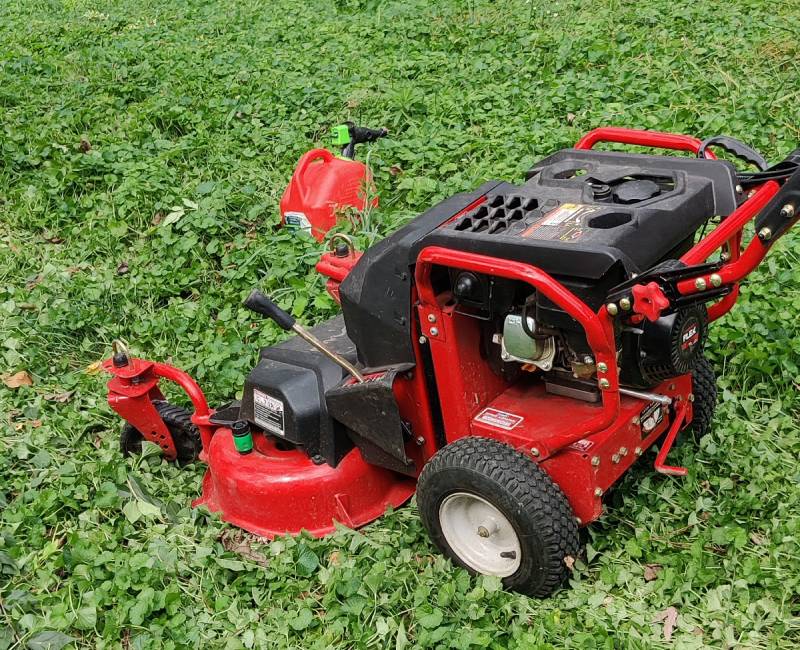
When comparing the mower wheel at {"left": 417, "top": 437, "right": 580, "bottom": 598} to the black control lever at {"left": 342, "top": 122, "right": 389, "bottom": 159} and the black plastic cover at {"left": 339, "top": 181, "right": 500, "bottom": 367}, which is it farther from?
the black control lever at {"left": 342, "top": 122, "right": 389, "bottom": 159}

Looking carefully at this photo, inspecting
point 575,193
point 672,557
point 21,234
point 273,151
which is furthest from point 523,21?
point 672,557

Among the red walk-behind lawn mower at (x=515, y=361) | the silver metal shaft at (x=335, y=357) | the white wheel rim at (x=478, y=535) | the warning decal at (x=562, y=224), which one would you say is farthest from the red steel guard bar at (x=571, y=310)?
the silver metal shaft at (x=335, y=357)

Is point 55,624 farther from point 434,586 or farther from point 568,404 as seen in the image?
point 568,404

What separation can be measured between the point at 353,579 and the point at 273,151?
12.9 ft

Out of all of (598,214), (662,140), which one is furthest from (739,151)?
(598,214)

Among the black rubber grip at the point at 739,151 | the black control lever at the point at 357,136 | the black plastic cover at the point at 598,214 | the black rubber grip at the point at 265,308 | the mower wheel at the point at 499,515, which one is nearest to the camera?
the black plastic cover at the point at 598,214

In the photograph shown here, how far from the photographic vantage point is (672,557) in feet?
9.95

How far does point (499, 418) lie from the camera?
120 inches

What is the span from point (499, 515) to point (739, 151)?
1.55 m

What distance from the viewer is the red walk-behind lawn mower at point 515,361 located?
2.59 metres

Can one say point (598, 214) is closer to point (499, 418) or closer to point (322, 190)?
point (499, 418)

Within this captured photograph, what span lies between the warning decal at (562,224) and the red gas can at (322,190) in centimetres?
236

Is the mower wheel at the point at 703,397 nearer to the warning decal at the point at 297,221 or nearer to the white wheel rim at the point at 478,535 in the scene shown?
the white wheel rim at the point at 478,535

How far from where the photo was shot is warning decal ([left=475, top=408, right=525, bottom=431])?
3.01 meters
